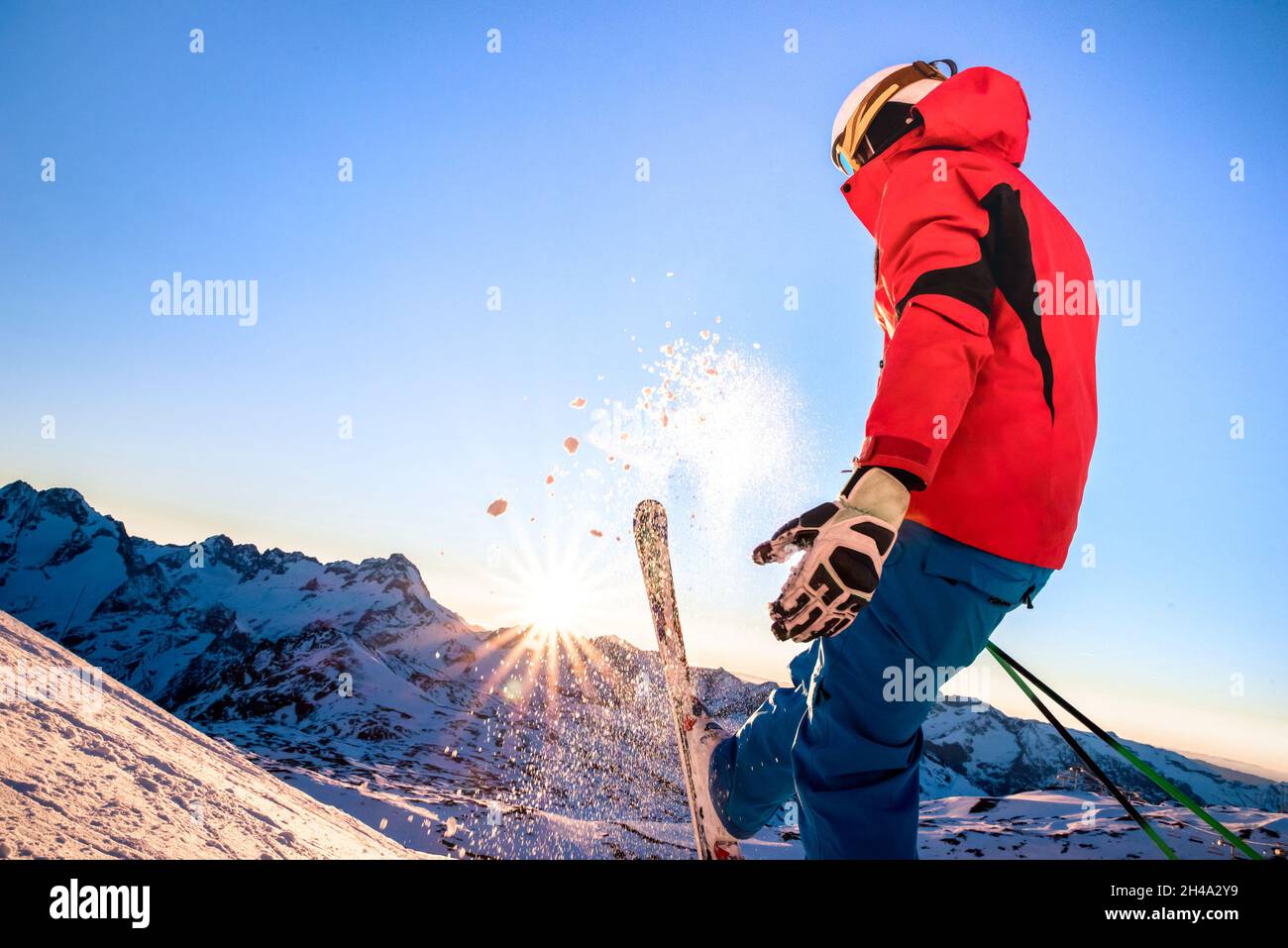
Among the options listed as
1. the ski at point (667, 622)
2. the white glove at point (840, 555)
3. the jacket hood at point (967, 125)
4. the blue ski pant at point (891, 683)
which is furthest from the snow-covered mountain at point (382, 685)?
the jacket hood at point (967, 125)

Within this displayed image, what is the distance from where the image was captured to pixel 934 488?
2.13 metres

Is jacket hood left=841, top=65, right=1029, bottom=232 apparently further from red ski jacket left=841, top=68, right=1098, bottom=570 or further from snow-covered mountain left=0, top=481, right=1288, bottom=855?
snow-covered mountain left=0, top=481, right=1288, bottom=855

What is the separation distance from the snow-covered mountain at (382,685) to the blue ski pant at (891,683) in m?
10.4

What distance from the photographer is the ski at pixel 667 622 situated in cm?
344

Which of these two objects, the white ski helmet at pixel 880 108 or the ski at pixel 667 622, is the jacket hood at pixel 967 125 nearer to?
the white ski helmet at pixel 880 108

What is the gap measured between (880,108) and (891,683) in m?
2.36

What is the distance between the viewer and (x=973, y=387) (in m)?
2.09

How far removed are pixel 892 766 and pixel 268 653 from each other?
152 m

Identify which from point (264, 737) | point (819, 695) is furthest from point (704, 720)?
point (264, 737)

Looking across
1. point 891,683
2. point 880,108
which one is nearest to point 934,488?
point 891,683

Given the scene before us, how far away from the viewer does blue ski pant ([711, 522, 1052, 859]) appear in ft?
6.78

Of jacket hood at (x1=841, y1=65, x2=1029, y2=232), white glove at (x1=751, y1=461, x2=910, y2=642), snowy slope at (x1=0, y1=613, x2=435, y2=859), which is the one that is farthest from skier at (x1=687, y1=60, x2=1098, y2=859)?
snowy slope at (x1=0, y1=613, x2=435, y2=859)

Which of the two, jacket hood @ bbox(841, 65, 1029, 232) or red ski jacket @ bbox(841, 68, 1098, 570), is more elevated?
jacket hood @ bbox(841, 65, 1029, 232)

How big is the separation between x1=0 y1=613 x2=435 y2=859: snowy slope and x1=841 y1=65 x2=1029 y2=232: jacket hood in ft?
11.5
